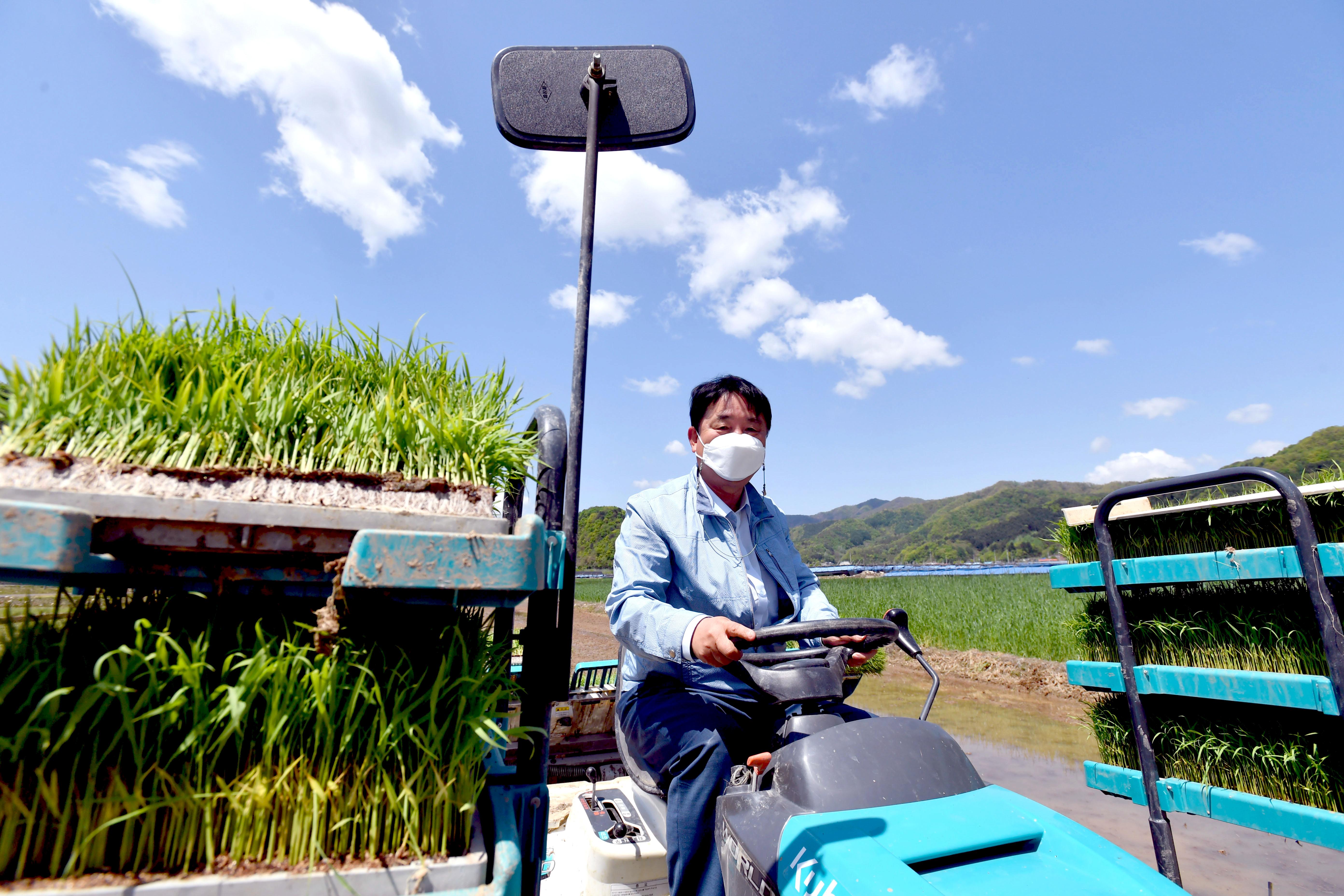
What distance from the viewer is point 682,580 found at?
2.18 meters

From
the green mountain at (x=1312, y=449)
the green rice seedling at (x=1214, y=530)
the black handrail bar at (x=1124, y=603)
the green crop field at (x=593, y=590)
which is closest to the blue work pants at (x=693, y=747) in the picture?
the black handrail bar at (x=1124, y=603)

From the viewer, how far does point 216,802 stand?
907mm

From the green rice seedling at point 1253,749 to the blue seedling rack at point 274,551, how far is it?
3273 millimetres

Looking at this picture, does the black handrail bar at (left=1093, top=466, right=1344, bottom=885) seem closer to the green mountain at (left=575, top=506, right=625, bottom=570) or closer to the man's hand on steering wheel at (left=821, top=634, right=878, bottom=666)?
the man's hand on steering wheel at (left=821, top=634, right=878, bottom=666)

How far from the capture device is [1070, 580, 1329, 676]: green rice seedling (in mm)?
2550

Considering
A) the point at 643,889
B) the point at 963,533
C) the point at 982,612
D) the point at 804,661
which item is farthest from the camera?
the point at 963,533

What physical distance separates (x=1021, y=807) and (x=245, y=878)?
56.8 inches

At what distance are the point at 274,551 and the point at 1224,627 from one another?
373 cm

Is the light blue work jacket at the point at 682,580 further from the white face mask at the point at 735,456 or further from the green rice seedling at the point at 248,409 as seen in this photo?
the green rice seedling at the point at 248,409

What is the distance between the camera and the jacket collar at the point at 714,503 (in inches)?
88.8

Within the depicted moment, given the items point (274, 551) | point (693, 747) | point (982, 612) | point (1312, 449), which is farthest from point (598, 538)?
point (1312, 449)

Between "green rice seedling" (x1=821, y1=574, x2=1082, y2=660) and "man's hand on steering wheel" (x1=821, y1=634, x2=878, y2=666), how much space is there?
8.41 feet

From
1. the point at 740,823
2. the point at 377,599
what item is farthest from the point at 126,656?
the point at 740,823

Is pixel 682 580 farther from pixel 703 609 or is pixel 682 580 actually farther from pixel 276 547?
pixel 276 547
